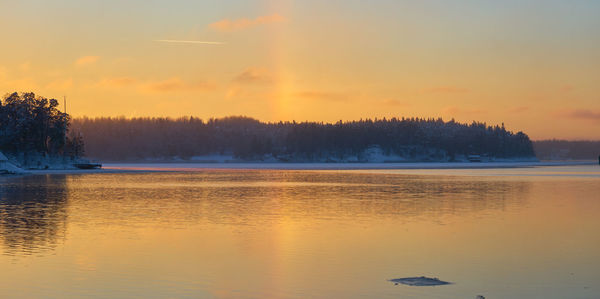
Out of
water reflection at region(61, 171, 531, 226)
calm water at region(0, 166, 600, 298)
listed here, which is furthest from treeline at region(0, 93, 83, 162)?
calm water at region(0, 166, 600, 298)

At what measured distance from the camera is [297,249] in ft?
74.1

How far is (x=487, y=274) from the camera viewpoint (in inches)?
712

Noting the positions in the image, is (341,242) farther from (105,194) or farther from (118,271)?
(105,194)

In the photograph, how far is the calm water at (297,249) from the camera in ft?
53.5

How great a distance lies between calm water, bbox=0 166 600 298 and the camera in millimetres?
16312

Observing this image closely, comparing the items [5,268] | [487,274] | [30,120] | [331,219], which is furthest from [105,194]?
[30,120]

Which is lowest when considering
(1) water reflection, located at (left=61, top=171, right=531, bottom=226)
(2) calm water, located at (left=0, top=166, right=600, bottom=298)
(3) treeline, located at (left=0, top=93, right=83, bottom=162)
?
(2) calm water, located at (left=0, top=166, right=600, bottom=298)

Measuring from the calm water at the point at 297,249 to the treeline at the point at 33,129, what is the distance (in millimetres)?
104708

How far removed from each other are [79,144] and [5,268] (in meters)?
133

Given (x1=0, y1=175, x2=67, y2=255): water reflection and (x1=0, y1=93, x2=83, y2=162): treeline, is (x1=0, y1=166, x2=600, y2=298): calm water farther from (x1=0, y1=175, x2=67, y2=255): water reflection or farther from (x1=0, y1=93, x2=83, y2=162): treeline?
(x1=0, y1=93, x2=83, y2=162): treeline

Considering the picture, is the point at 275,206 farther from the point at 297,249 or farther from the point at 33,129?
the point at 33,129

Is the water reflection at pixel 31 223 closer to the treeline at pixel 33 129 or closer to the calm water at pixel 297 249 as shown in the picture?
the calm water at pixel 297 249

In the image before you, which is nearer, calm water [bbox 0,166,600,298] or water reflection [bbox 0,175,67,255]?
calm water [bbox 0,166,600,298]

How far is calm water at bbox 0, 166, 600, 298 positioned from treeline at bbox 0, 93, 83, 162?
104708 millimetres
